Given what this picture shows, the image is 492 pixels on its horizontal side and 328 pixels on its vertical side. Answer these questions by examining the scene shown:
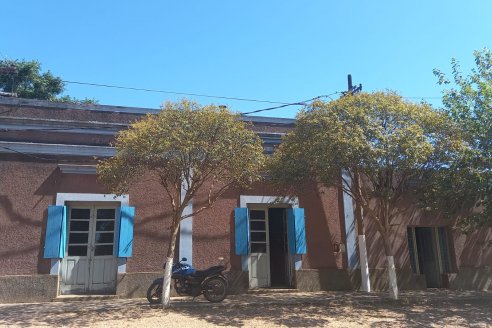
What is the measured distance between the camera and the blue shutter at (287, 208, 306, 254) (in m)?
11.1

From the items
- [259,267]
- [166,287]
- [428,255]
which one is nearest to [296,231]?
[259,267]

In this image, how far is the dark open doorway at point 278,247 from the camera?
38.0 feet

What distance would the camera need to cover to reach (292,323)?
7625 millimetres

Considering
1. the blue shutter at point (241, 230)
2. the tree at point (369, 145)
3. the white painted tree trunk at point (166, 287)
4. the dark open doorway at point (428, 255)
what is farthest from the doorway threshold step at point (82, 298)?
the dark open doorway at point (428, 255)

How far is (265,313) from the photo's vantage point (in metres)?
8.29

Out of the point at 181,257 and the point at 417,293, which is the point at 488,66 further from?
the point at 181,257

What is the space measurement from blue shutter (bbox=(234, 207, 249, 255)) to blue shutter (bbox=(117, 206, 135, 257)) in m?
2.40

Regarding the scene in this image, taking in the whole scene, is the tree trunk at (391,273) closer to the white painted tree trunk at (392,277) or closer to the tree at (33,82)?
the white painted tree trunk at (392,277)

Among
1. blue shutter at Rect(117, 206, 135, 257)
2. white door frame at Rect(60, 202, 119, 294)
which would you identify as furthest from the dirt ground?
blue shutter at Rect(117, 206, 135, 257)

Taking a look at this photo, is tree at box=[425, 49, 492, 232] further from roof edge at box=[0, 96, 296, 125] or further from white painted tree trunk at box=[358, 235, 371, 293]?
roof edge at box=[0, 96, 296, 125]

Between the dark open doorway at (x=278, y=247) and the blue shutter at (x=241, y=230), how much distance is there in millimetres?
1093

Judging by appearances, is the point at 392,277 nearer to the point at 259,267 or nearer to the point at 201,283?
the point at 259,267

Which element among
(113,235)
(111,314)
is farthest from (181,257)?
(111,314)

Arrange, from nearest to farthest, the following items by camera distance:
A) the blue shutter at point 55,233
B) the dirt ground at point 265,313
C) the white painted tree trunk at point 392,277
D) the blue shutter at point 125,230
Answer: the dirt ground at point 265,313, the white painted tree trunk at point 392,277, the blue shutter at point 55,233, the blue shutter at point 125,230
